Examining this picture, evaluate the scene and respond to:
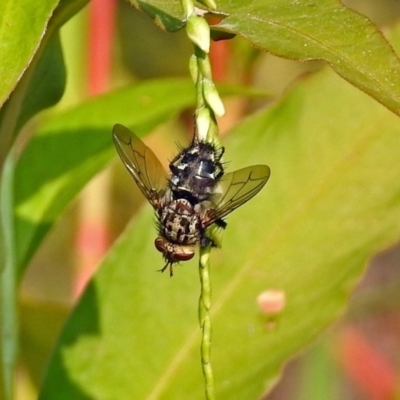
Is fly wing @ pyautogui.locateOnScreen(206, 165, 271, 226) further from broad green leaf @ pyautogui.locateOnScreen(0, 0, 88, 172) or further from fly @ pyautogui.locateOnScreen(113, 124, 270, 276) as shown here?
broad green leaf @ pyautogui.locateOnScreen(0, 0, 88, 172)

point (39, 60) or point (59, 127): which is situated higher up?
point (39, 60)

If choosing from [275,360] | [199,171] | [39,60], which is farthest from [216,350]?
[39,60]

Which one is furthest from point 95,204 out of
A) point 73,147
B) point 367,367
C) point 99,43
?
point 367,367

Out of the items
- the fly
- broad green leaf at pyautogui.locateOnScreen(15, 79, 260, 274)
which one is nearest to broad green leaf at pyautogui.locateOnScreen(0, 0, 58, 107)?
the fly

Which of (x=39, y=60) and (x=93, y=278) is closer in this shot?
(x=39, y=60)

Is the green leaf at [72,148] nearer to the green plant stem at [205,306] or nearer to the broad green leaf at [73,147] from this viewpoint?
the broad green leaf at [73,147]

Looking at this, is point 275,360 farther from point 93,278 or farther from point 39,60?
point 39,60
